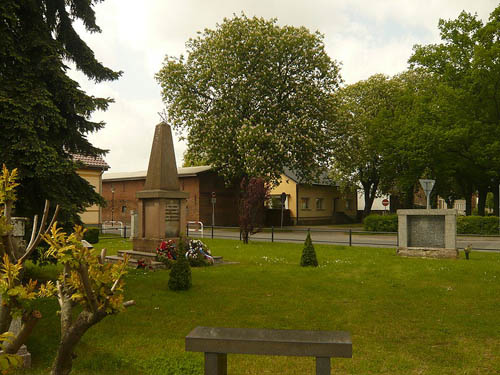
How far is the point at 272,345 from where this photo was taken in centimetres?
386

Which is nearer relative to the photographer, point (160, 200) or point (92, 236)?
point (160, 200)

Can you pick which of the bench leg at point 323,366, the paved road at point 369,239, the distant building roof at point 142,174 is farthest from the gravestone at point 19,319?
the distant building roof at point 142,174

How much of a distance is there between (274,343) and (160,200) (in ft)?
42.4

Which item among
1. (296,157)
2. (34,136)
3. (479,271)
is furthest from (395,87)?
(34,136)

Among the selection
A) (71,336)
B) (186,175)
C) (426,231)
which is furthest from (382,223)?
(71,336)

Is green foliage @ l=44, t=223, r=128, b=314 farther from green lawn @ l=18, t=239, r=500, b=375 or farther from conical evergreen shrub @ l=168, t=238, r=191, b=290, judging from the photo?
conical evergreen shrub @ l=168, t=238, r=191, b=290

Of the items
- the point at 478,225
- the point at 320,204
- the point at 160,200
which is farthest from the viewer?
the point at 320,204

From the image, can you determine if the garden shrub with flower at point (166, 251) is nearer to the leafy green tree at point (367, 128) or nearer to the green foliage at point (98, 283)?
the green foliage at point (98, 283)

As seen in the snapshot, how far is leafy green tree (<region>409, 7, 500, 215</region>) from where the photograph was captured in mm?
31141

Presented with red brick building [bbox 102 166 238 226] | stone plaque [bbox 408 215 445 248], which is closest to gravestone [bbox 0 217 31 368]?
stone plaque [bbox 408 215 445 248]

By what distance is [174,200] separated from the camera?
16812 millimetres

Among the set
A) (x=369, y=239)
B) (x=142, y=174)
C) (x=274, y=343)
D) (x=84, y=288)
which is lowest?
(x=369, y=239)

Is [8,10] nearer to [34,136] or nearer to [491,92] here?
[34,136]

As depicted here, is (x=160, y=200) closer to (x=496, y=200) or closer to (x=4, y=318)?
(x=4, y=318)
